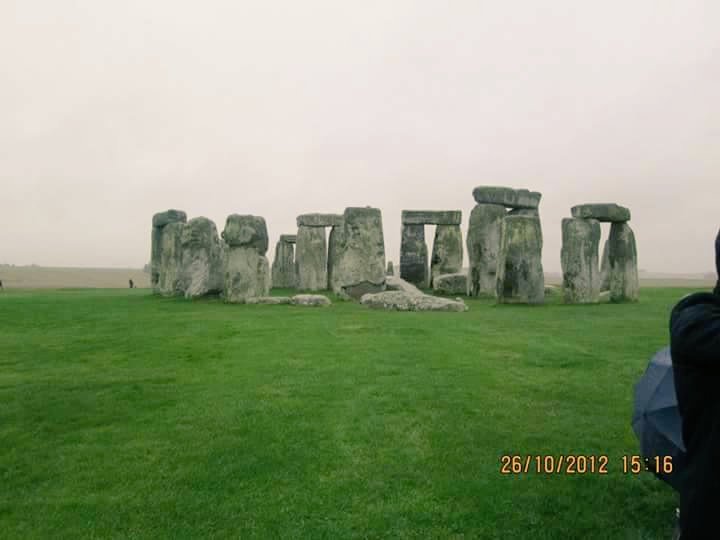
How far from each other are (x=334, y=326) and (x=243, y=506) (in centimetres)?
696

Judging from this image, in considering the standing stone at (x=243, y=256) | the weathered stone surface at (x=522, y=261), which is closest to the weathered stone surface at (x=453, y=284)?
the weathered stone surface at (x=522, y=261)

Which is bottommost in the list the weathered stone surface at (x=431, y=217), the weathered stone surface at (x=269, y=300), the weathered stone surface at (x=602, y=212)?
the weathered stone surface at (x=269, y=300)

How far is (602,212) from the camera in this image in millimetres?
15430

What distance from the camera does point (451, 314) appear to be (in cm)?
1253

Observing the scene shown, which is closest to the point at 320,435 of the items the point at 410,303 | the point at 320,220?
the point at 410,303

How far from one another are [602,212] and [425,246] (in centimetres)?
846

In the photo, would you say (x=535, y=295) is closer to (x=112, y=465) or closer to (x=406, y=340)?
(x=406, y=340)

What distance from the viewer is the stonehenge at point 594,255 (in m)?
15.1

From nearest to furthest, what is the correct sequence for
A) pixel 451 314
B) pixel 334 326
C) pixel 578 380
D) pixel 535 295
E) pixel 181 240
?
pixel 578 380, pixel 334 326, pixel 451 314, pixel 535 295, pixel 181 240

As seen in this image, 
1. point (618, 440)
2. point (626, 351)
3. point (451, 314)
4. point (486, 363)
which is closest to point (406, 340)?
point (486, 363)

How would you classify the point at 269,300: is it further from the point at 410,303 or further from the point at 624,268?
the point at 624,268

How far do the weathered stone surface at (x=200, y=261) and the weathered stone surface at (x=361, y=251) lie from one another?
3591mm

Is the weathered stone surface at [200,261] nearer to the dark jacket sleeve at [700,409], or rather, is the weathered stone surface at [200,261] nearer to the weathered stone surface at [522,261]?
the weathered stone surface at [522,261]

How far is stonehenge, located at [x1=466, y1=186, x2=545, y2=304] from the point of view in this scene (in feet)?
47.8
